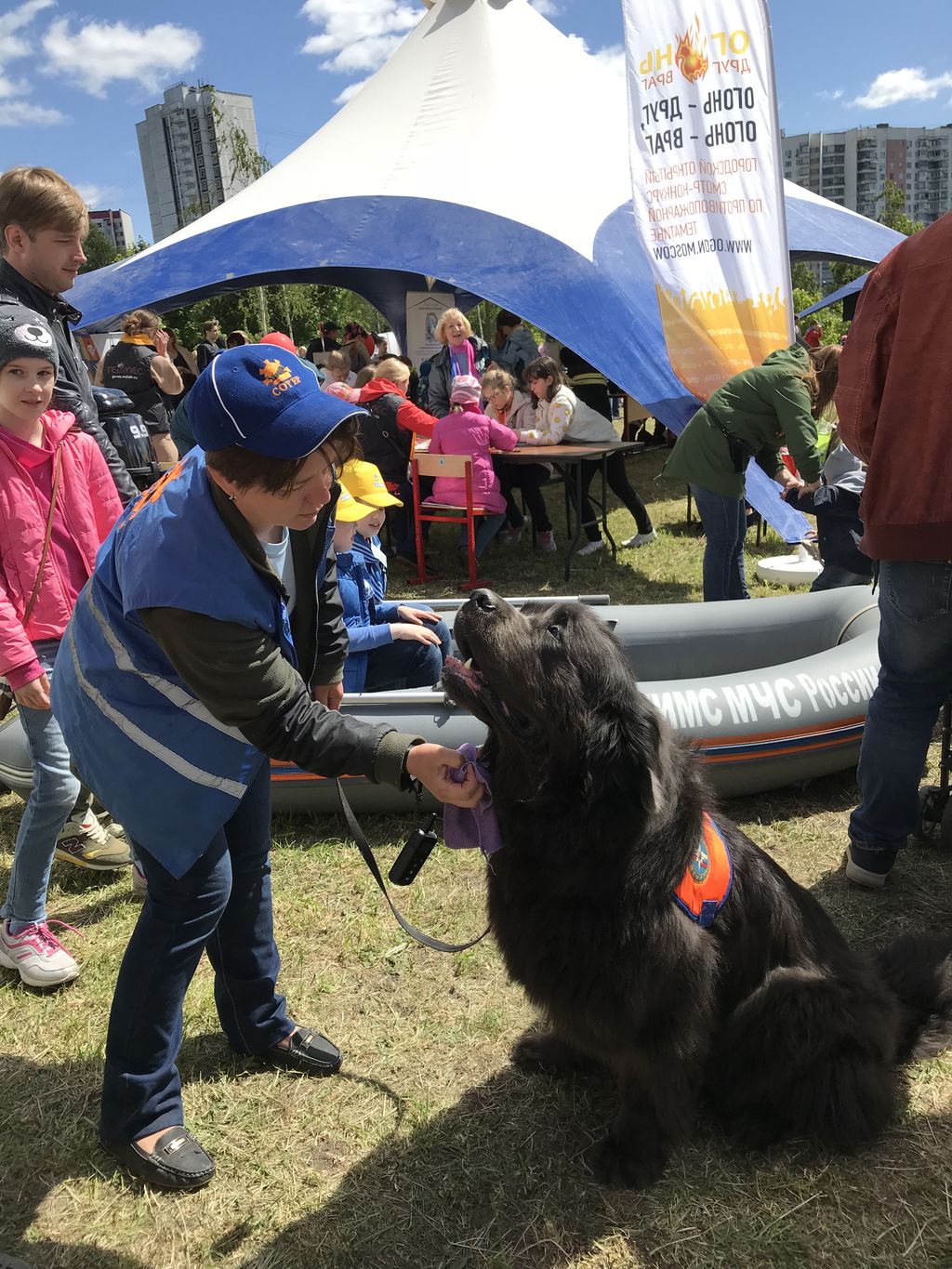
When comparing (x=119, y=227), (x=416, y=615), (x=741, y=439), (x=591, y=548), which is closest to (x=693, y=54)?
(x=741, y=439)

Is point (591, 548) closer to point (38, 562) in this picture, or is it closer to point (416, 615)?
point (416, 615)

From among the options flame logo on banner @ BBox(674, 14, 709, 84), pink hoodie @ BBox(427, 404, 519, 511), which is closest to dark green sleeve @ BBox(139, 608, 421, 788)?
pink hoodie @ BBox(427, 404, 519, 511)

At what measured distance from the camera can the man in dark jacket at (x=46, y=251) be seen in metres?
2.68

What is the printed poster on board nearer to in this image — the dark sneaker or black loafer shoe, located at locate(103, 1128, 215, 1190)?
the dark sneaker

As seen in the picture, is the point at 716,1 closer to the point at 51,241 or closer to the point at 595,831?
the point at 51,241

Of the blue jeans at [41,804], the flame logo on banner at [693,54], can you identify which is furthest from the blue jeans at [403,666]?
the flame logo on banner at [693,54]

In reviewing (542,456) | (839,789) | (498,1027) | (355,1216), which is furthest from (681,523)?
(355,1216)

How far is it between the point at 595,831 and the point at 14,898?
2014 mm

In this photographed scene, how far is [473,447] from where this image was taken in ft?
23.8

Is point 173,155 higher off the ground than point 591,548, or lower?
higher

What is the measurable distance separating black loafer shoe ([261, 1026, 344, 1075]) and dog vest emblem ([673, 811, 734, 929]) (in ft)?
3.80

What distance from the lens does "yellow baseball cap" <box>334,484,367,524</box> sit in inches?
148

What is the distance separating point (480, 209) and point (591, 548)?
394cm

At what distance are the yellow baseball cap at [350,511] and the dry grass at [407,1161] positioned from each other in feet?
5.56
